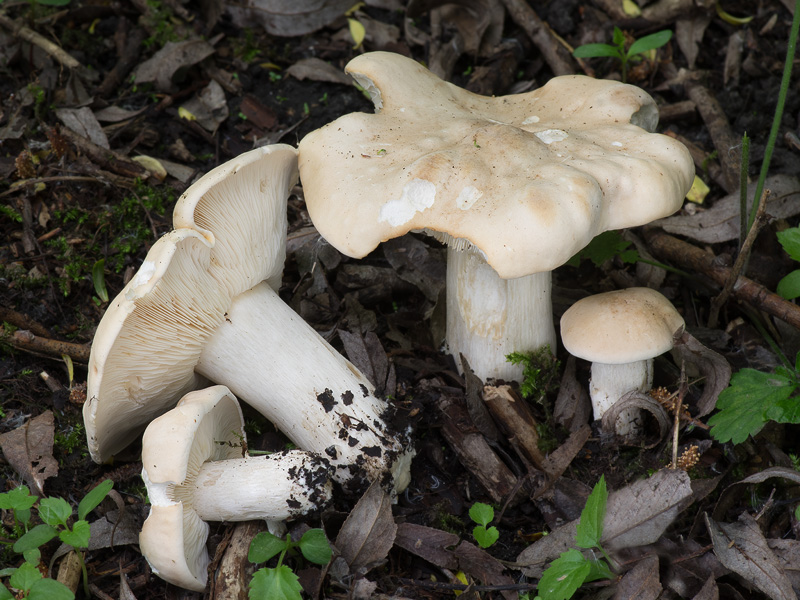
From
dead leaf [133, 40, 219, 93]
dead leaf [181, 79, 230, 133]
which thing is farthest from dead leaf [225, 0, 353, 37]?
dead leaf [181, 79, 230, 133]

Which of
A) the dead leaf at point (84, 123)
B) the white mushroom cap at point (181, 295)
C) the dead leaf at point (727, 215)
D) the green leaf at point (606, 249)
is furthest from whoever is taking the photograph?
the dead leaf at point (84, 123)

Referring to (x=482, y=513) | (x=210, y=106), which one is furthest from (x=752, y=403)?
(x=210, y=106)

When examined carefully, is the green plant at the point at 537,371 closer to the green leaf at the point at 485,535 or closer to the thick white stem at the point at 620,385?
the thick white stem at the point at 620,385

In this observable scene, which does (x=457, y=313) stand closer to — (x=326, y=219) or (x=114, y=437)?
(x=326, y=219)

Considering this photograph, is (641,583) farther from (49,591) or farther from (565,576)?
(49,591)

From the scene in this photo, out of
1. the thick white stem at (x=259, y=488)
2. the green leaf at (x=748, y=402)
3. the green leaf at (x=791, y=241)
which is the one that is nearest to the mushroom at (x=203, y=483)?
the thick white stem at (x=259, y=488)

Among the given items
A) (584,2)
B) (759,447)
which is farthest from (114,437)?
(584,2)

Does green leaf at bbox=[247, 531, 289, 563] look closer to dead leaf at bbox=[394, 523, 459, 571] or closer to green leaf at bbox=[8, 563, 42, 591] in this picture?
dead leaf at bbox=[394, 523, 459, 571]
